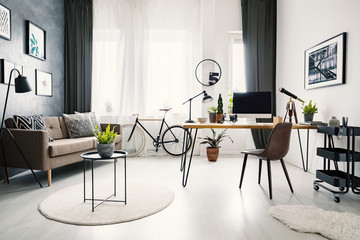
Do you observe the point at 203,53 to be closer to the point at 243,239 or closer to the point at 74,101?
the point at 74,101

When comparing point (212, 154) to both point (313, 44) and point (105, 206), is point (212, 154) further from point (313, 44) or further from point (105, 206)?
point (105, 206)

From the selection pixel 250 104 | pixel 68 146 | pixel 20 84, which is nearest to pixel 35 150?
pixel 68 146

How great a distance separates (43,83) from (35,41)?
65 centimetres

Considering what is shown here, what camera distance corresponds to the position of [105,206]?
2.16 m

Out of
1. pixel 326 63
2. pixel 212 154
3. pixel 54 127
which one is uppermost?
pixel 326 63

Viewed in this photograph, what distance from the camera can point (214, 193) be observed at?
8.44 ft

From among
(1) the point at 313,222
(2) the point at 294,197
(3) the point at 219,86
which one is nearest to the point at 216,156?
(3) the point at 219,86

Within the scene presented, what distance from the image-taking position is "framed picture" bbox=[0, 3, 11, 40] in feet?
9.91

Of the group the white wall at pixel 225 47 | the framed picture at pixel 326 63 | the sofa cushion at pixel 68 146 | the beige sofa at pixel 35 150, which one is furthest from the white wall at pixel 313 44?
the beige sofa at pixel 35 150

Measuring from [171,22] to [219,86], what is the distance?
156 cm

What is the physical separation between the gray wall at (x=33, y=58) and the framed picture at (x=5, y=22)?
0.21 feet

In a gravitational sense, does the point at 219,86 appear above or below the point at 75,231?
above

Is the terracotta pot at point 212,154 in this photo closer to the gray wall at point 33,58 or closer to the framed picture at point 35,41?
the gray wall at point 33,58

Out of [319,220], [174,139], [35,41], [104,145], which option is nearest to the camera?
[319,220]
